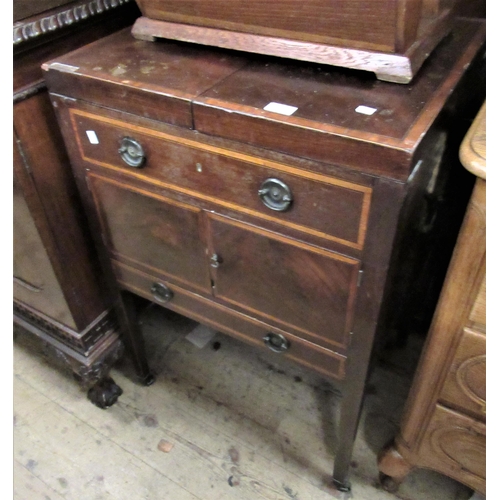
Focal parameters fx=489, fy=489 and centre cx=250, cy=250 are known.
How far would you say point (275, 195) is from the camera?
0.71m

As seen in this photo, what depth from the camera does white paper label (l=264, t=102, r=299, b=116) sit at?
662mm

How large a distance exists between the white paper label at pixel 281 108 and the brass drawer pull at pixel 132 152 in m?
0.24

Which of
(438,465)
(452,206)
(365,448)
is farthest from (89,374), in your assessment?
(452,206)

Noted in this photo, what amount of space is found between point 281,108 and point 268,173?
0.09 metres

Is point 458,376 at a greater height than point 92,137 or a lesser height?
lesser

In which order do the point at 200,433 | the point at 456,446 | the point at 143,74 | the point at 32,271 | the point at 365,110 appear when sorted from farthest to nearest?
1. the point at 200,433
2. the point at 32,271
3. the point at 456,446
4. the point at 143,74
5. the point at 365,110

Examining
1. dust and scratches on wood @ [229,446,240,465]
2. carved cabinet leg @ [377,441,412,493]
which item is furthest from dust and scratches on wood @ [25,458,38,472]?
carved cabinet leg @ [377,441,412,493]

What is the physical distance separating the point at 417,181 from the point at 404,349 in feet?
2.71

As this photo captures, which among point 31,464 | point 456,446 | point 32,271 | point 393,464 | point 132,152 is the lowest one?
point 31,464

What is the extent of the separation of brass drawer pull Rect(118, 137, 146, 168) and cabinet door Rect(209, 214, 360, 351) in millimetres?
152

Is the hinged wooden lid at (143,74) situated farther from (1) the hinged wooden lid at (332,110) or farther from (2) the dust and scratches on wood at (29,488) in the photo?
(2) the dust and scratches on wood at (29,488)

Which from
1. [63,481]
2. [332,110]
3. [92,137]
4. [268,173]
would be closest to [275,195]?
[268,173]

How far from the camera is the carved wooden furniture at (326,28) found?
2.19 ft

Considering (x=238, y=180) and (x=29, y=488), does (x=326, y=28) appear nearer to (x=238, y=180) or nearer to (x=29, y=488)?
(x=238, y=180)
